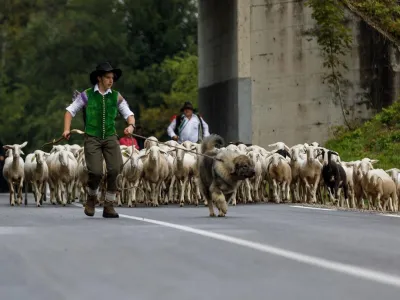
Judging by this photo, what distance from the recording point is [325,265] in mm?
10031

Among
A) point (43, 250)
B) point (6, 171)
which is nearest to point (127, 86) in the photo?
point (6, 171)

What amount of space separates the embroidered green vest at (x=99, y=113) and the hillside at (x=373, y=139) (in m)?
18.0

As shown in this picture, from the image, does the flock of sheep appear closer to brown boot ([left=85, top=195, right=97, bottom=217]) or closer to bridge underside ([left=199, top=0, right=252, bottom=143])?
bridge underside ([left=199, top=0, right=252, bottom=143])

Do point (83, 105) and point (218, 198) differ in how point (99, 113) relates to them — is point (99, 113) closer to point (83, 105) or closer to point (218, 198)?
point (83, 105)

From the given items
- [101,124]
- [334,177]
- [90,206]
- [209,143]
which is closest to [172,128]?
[334,177]

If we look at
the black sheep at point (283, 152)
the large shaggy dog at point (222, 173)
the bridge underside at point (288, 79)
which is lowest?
the large shaggy dog at point (222, 173)

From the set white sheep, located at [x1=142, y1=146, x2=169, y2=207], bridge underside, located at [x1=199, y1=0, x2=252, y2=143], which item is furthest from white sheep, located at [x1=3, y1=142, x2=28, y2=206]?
bridge underside, located at [x1=199, y1=0, x2=252, y2=143]

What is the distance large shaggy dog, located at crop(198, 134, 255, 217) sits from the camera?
736 inches

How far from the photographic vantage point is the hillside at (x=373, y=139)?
36.3m

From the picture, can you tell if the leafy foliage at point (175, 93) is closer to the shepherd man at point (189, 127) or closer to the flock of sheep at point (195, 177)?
the flock of sheep at point (195, 177)

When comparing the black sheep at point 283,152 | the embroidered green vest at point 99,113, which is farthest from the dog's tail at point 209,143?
the black sheep at point 283,152

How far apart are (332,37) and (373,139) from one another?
3109 mm

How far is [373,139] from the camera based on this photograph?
122 ft

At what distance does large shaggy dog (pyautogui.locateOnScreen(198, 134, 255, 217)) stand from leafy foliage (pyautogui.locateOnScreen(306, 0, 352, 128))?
19213 mm
